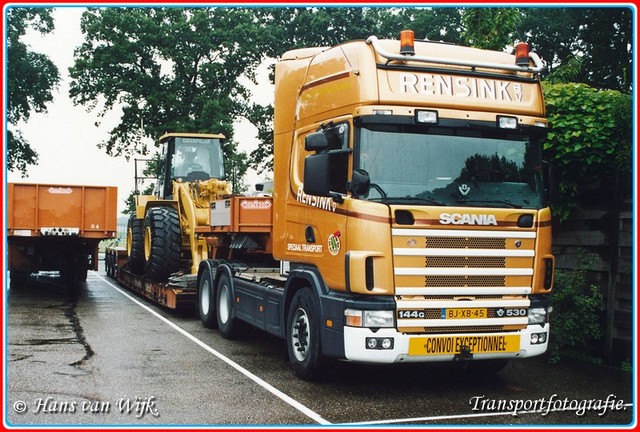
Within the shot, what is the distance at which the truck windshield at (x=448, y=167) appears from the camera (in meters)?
7.36

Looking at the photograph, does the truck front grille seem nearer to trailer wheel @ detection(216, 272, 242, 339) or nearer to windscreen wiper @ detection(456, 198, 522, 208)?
windscreen wiper @ detection(456, 198, 522, 208)

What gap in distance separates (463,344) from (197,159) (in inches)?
417

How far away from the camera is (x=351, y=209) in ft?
24.0

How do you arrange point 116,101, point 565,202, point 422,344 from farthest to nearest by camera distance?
point 116,101 < point 565,202 < point 422,344

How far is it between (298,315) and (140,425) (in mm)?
2450

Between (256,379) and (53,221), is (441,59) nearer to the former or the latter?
(256,379)

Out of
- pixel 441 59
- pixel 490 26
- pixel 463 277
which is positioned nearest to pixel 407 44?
pixel 441 59

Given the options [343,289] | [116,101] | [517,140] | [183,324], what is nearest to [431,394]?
[343,289]

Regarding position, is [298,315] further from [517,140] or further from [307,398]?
[517,140]

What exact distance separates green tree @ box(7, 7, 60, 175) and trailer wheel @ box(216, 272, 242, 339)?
909 inches

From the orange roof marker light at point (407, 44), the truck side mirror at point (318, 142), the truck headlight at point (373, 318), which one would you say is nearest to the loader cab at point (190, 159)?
the truck side mirror at point (318, 142)

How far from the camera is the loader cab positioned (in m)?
16.5

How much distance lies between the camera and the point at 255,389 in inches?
305

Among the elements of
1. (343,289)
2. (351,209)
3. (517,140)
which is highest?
(517,140)
